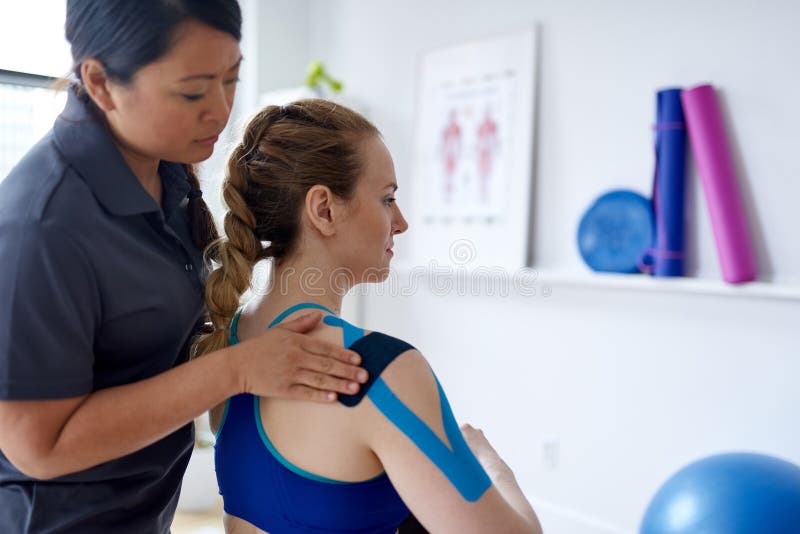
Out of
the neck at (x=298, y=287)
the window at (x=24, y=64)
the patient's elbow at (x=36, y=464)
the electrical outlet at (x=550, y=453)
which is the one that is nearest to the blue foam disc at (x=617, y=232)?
the electrical outlet at (x=550, y=453)

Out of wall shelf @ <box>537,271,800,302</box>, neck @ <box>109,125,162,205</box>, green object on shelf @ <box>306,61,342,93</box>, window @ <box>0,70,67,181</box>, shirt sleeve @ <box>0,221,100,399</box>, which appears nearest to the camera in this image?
shirt sleeve @ <box>0,221,100,399</box>

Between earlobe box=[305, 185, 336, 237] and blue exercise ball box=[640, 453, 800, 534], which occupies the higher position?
earlobe box=[305, 185, 336, 237]

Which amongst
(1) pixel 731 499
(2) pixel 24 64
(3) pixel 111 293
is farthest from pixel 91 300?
(2) pixel 24 64

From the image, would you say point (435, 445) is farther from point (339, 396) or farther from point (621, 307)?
point (621, 307)

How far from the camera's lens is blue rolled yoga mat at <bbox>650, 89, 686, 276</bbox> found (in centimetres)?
222

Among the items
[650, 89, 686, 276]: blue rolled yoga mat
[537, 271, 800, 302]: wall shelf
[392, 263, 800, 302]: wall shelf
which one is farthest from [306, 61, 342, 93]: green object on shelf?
[650, 89, 686, 276]: blue rolled yoga mat

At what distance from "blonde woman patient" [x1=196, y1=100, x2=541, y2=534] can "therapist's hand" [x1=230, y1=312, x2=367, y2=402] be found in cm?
2

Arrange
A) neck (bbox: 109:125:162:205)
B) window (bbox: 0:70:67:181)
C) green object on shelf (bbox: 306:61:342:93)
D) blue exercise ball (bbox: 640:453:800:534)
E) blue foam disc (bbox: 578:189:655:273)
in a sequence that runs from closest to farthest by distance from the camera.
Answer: neck (bbox: 109:125:162:205) → blue exercise ball (bbox: 640:453:800:534) → blue foam disc (bbox: 578:189:655:273) → window (bbox: 0:70:67:181) → green object on shelf (bbox: 306:61:342:93)

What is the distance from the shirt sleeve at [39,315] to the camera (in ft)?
2.56

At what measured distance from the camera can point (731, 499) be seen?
167 cm

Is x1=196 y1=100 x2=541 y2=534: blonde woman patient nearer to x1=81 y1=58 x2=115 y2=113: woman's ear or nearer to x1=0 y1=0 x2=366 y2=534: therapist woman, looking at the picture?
x1=0 y1=0 x2=366 y2=534: therapist woman

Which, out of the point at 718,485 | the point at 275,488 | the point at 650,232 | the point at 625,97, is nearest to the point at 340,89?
the point at 625,97

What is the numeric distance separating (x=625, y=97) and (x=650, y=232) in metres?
0.50

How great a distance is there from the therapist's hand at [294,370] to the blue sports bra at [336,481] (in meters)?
0.02
